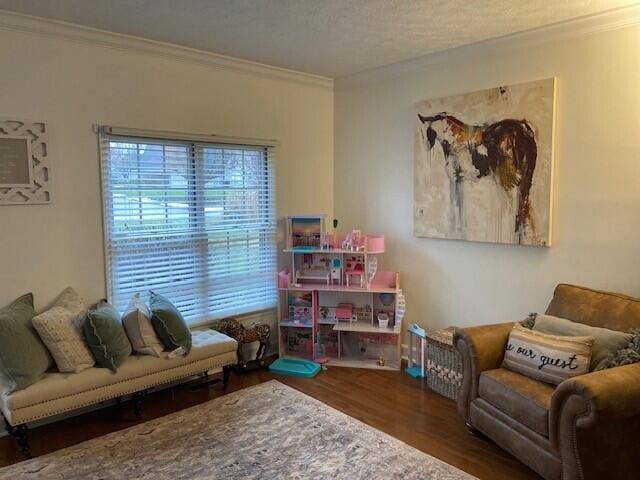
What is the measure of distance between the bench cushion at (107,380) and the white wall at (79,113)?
62 cm

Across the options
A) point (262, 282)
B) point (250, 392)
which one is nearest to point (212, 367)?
point (250, 392)

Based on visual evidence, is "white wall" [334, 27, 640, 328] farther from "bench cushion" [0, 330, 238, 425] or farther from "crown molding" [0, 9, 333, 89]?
"bench cushion" [0, 330, 238, 425]

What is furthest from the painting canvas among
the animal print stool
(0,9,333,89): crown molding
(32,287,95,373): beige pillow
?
(32,287,95,373): beige pillow

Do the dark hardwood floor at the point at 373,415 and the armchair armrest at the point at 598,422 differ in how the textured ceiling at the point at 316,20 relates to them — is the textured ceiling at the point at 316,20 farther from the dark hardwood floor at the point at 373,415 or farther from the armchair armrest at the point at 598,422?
the dark hardwood floor at the point at 373,415

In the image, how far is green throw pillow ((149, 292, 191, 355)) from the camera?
334cm

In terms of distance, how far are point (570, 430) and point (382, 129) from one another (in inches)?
116

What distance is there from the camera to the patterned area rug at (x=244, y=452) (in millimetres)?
2660

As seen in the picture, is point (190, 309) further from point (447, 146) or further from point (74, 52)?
point (447, 146)

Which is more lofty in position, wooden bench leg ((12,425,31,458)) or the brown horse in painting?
the brown horse in painting

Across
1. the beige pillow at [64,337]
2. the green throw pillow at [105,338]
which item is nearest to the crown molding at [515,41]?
the green throw pillow at [105,338]

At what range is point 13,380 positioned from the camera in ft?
9.07

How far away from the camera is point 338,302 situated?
177 inches

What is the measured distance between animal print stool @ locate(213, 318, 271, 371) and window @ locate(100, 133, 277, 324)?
6.0 inches

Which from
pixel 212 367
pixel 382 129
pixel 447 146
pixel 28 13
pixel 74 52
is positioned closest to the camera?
pixel 28 13
